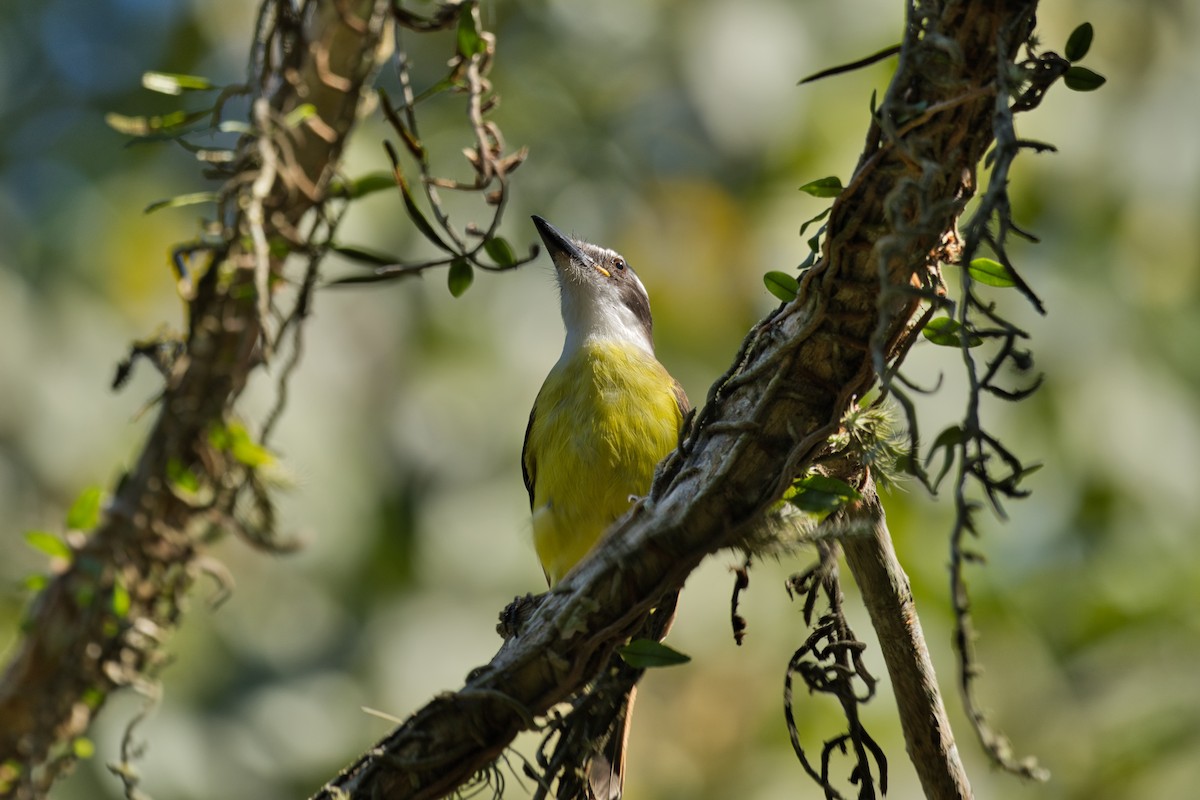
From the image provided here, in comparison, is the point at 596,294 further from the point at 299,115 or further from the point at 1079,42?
the point at 1079,42

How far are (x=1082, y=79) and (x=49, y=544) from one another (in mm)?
2574

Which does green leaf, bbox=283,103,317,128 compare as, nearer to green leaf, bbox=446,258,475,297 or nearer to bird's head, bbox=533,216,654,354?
green leaf, bbox=446,258,475,297

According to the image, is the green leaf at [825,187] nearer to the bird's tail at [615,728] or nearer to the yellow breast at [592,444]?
the bird's tail at [615,728]

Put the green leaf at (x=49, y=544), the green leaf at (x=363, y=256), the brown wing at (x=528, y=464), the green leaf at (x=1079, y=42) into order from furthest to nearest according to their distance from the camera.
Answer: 1. the brown wing at (x=528, y=464)
2. the green leaf at (x=49, y=544)
3. the green leaf at (x=363, y=256)
4. the green leaf at (x=1079, y=42)

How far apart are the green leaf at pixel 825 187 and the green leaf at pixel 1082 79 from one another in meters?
0.36

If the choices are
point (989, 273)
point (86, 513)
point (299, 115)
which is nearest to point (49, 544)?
point (86, 513)

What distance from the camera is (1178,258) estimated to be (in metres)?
4.48

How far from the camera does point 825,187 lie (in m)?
1.88

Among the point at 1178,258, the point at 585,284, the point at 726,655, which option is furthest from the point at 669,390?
the point at 1178,258

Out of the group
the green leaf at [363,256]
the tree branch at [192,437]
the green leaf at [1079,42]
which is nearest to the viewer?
the green leaf at [1079,42]

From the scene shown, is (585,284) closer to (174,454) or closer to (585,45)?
(585,45)

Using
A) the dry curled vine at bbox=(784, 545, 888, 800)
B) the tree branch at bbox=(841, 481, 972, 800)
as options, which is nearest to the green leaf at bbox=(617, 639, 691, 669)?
the dry curled vine at bbox=(784, 545, 888, 800)

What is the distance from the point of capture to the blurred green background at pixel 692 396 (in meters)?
4.23

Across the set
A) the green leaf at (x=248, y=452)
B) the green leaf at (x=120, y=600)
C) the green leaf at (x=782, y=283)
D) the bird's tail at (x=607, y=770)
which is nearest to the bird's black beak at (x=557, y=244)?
the green leaf at (x=248, y=452)
